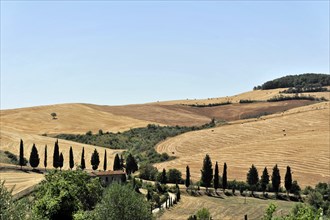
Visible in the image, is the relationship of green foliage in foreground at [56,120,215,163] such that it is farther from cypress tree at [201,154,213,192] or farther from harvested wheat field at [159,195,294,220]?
harvested wheat field at [159,195,294,220]

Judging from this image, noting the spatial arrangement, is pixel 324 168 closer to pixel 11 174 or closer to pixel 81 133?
pixel 11 174

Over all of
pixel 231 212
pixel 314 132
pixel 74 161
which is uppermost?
pixel 314 132

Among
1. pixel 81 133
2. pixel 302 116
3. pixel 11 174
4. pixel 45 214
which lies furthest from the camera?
pixel 81 133

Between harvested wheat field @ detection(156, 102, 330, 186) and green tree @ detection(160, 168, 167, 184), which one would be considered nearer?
green tree @ detection(160, 168, 167, 184)

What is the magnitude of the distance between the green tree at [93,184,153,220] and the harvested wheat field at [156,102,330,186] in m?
59.2

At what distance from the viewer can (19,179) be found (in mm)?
102500

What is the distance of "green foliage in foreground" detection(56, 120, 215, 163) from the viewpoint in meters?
154

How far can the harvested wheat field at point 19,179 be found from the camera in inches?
3671

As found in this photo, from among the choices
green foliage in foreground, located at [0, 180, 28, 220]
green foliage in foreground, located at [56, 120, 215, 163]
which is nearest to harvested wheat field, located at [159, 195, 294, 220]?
green foliage in foreground, located at [0, 180, 28, 220]

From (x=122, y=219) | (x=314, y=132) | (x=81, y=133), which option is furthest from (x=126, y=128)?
(x=122, y=219)

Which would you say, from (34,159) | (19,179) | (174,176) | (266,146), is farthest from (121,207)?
(266,146)

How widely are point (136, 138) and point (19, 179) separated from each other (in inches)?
2814

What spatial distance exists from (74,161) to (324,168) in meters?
61.8

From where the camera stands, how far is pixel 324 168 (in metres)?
120
